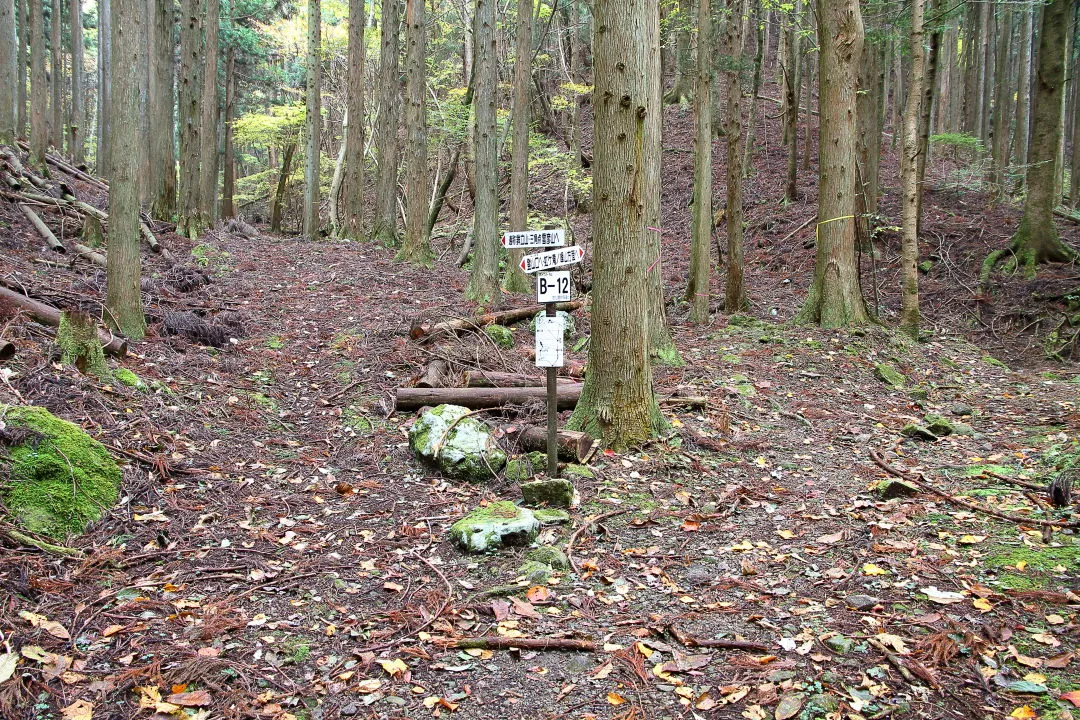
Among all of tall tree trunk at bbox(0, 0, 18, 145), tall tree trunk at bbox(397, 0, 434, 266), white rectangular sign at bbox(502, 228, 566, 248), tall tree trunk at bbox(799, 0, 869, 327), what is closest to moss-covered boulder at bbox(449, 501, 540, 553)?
white rectangular sign at bbox(502, 228, 566, 248)

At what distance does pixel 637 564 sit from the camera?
4.44 metres

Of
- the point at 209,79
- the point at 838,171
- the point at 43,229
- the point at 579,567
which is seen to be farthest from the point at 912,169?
the point at 209,79

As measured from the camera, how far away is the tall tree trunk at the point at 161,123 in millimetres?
16078

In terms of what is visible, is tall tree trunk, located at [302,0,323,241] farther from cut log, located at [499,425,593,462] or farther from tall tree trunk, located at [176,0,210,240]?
cut log, located at [499,425,593,462]

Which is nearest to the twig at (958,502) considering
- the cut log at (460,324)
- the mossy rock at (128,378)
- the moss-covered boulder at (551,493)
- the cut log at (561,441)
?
the cut log at (561,441)

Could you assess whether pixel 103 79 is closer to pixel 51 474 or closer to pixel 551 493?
pixel 51 474

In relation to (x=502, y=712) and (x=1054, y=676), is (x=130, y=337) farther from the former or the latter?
(x=1054, y=676)

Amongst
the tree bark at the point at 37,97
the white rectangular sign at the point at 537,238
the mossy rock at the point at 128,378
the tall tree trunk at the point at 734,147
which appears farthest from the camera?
the tree bark at the point at 37,97

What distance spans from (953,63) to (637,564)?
35875mm

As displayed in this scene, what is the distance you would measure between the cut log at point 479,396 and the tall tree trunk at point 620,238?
746 mm

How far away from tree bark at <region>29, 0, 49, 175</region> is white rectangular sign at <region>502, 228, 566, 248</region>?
547 inches

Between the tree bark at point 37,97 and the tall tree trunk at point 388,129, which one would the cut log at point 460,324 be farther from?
the tree bark at point 37,97

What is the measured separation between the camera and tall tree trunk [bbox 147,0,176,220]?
16078 mm

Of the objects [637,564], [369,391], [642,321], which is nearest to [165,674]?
[637,564]
